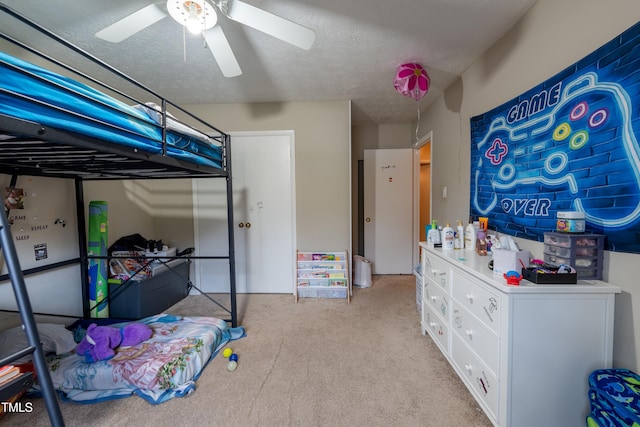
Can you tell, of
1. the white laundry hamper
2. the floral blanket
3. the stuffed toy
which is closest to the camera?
the floral blanket

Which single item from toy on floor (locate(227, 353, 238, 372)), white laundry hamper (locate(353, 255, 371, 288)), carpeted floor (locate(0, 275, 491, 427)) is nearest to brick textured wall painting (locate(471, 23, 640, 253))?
carpeted floor (locate(0, 275, 491, 427))

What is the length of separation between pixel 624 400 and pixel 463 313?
0.63 m

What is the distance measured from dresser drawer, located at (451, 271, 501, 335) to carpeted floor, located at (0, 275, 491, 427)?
57cm

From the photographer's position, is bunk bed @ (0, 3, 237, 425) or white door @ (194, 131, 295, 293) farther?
white door @ (194, 131, 295, 293)

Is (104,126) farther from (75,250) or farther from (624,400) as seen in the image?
(624,400)

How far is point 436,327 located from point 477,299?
651mm

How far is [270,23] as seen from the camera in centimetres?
130

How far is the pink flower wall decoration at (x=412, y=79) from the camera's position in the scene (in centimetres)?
211

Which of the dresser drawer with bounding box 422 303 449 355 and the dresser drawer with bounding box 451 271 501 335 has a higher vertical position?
the dresser drawer with bounding box 451 271 501 335

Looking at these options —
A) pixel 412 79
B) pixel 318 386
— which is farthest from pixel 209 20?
pixel 318 386

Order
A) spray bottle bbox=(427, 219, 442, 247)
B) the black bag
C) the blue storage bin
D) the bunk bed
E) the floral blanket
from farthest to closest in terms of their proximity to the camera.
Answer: the black bag, spray bottle bbox=(427, 219, 442, 247), the floral blanket, the blue storage bin, the bunk bed

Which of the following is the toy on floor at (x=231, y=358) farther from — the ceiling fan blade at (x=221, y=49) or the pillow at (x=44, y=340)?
the ceiling fan blade at (x=221, y=49)

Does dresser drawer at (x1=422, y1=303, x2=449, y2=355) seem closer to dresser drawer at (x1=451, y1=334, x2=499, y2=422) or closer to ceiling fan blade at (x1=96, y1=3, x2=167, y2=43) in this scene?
dresser drawer at (x1=451, y1=334, x2=499, y2=422)

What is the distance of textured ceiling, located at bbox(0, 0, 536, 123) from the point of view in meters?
1.51
